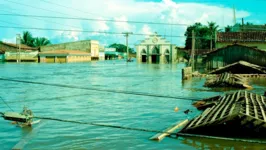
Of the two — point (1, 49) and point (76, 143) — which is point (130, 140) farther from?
point (1, 49)

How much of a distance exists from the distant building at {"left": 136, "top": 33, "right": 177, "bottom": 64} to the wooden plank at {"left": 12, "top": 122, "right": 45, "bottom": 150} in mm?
76818

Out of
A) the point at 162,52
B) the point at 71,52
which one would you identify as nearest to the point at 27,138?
the point at 71,52

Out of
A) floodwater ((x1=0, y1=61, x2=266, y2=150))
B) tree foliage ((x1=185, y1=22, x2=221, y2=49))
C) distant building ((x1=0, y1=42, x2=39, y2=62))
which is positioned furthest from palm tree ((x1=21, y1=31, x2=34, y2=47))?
floodwater ((x1=0, y1=61, x2=266, y2=150))

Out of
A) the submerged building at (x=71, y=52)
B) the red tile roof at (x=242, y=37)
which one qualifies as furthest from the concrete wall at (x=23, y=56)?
the red tile roof at (x=242, y=37)

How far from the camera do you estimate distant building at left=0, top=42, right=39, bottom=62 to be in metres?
80.9

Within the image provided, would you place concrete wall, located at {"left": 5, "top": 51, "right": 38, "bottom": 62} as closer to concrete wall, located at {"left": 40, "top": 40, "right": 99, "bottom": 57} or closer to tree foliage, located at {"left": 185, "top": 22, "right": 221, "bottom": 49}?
concrete wall, located at {"left": 40, "top": 40, "right": 99, "bottom": 57}

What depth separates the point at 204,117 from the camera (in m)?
10.6

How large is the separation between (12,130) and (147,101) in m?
8.05

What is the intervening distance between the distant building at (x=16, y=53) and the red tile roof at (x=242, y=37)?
2060 inches

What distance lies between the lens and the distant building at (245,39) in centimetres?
4025

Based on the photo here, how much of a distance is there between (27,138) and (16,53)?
2936 inches

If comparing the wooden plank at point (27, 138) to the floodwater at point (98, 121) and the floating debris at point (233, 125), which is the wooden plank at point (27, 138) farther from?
the floating debris at point (233, 125)

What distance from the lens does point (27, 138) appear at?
10367mm

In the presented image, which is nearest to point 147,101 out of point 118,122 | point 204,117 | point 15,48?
point 118,122
